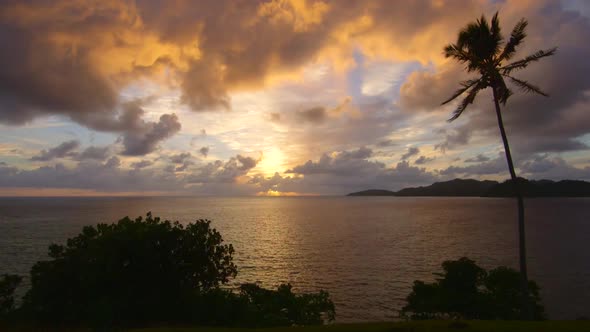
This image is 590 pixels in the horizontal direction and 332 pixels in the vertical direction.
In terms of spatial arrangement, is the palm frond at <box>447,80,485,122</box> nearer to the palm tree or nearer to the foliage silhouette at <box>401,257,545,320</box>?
the palm tree

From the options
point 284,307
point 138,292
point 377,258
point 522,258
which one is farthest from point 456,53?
point 377,258

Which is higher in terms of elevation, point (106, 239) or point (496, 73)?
point (496, 73)

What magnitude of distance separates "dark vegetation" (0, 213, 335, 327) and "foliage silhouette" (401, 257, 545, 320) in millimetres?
8410

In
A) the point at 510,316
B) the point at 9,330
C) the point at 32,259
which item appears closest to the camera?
the point at 9,330

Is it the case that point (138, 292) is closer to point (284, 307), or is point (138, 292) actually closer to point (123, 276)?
point (123, 276)

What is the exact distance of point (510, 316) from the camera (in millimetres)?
27219

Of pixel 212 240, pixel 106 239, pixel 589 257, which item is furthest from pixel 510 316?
pixel 589 257

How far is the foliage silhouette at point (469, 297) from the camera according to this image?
91.7 ft

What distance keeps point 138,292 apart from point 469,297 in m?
26.9

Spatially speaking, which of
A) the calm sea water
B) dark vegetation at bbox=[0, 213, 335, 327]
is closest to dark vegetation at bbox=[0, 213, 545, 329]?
dark vegetation at bbox=[0, 213, 335, 327]

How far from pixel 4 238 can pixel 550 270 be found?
120m

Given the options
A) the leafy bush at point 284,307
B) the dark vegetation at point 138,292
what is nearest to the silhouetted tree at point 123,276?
the dark vegetation at point 138,292

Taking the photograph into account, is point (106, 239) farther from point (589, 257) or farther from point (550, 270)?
point (589, 257)

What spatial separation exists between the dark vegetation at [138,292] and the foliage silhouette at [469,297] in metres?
8.41
